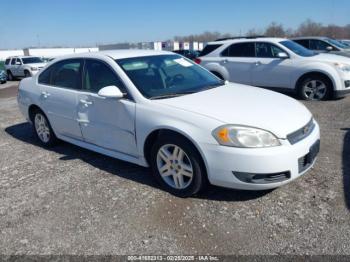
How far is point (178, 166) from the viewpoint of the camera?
361 cm

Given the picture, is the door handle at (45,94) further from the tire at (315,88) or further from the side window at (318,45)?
the side window at (318,45)

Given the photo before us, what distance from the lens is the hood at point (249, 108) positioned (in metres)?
3.27

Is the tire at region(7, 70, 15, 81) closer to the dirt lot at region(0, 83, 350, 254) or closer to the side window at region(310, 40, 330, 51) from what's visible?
the side window at region(310, 40, 330, 51)

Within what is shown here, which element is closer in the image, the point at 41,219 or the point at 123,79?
the point at 41,219

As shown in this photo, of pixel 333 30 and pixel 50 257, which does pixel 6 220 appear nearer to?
pixel 50 257

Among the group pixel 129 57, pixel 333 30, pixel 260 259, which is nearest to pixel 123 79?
pixel 129 57

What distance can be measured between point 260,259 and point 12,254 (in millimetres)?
2113

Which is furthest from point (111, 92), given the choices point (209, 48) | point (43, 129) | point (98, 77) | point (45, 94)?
point (209, 48)

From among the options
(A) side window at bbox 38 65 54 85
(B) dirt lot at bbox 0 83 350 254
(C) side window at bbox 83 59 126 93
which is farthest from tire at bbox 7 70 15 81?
(C) side window at bbox 83 59 126 93

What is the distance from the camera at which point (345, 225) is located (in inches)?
119

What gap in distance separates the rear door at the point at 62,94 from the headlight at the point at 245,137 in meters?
2.32

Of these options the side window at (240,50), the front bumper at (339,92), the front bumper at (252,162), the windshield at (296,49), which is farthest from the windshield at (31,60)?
the front bumper at (252,162)

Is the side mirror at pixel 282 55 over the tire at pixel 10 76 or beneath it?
over

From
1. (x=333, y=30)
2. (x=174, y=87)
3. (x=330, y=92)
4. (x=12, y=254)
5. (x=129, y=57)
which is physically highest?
(x=333, y=30)
